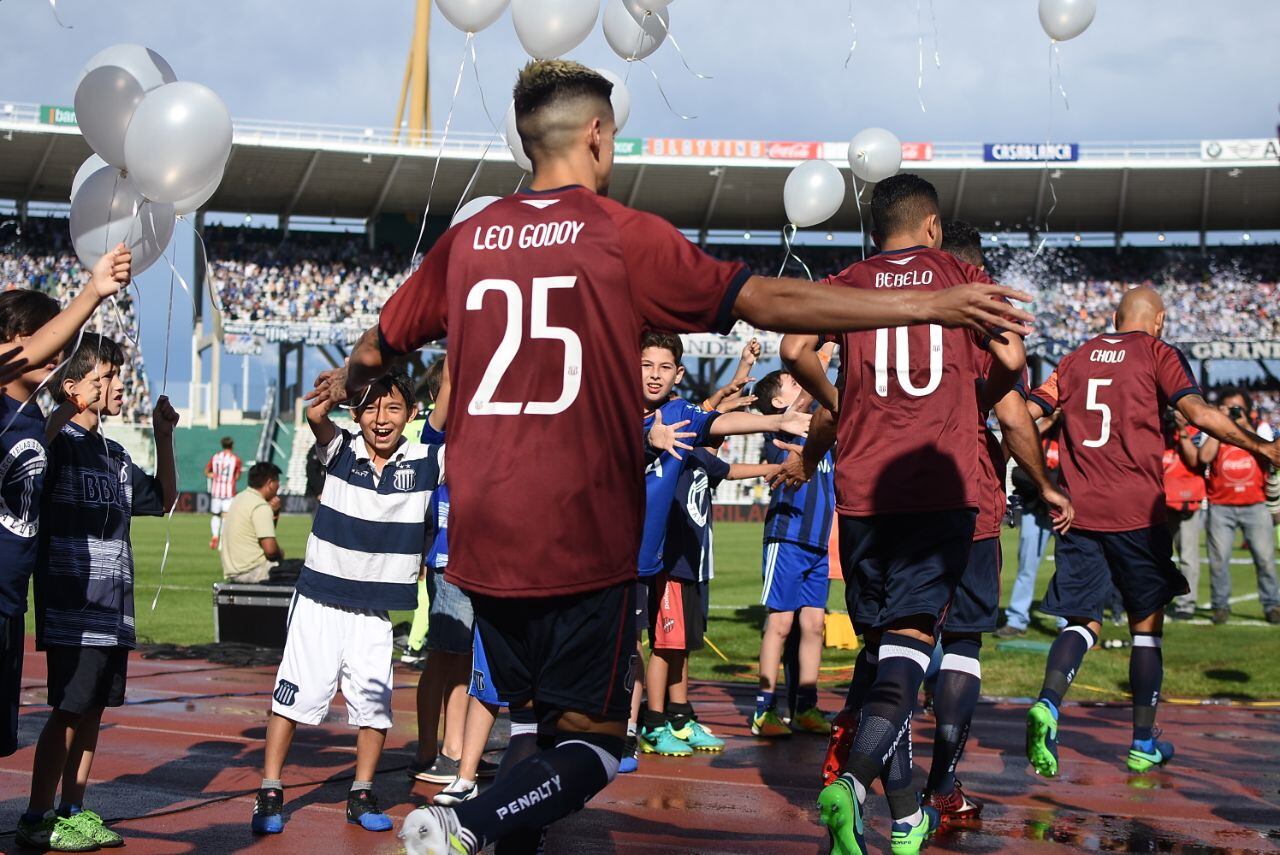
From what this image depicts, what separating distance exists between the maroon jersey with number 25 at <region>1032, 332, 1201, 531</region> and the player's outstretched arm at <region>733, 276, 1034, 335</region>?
3684mm

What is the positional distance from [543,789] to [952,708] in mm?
2452

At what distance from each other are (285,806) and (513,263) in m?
2.92

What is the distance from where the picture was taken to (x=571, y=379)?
304 centimetres

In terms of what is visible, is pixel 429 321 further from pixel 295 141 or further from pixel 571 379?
pixel 295 141

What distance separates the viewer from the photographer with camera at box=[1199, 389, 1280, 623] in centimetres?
1322

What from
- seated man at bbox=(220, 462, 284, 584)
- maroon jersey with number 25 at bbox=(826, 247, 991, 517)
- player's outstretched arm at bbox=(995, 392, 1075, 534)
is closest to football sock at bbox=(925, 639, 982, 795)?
player's outstretched arm at bbox=(995, 392, 1075, 534)

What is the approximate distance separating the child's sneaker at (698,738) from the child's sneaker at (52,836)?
306cm

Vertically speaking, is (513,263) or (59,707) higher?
(513,263)

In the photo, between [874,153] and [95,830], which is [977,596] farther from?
[874,153]

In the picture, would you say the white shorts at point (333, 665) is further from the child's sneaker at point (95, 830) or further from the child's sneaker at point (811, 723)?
the child's sneaker at point (811, 723)

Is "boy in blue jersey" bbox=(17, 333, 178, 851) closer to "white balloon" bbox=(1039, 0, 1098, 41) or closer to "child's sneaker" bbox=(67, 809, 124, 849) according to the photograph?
"child's sneaker" bbox=(67, 809, 124, 849)

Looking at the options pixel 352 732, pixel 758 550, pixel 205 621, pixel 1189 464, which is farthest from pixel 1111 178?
pixel 352 732

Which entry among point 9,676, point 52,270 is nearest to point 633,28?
point 9,676

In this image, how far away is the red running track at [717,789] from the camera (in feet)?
15.1
